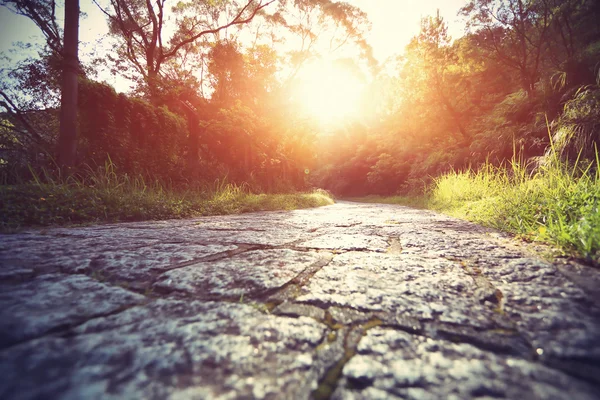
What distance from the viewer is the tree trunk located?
4270 millimetres

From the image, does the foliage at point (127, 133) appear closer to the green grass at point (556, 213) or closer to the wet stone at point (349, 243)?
the wet stone at point (349, 243)

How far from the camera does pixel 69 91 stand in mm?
4430

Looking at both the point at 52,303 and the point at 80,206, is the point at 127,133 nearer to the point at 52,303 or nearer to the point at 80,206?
the point at 80,206

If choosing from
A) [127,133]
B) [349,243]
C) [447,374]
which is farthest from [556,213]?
[127,133]

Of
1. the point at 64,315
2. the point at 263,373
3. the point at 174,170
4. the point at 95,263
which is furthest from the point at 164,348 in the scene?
the point at 174,170

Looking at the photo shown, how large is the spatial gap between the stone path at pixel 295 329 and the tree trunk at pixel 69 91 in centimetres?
410

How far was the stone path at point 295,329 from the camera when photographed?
0.47 metres

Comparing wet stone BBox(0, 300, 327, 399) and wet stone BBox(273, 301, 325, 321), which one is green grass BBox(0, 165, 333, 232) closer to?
wet stone BBox(0, 300, 327, 399)

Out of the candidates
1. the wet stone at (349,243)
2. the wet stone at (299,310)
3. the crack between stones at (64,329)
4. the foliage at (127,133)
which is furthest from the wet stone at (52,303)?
the foliage at (127,133)

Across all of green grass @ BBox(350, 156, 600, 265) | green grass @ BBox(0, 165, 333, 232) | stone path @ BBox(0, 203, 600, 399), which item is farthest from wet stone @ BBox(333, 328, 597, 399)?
green grass @ BBox(0, 165, 333, 232)

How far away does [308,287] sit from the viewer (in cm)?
95

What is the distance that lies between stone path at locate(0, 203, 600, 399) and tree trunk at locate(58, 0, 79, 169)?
13.4 ft

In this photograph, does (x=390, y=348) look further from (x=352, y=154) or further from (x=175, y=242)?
(x=352, y=154)

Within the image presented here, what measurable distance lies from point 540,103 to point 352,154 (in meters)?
19.9
